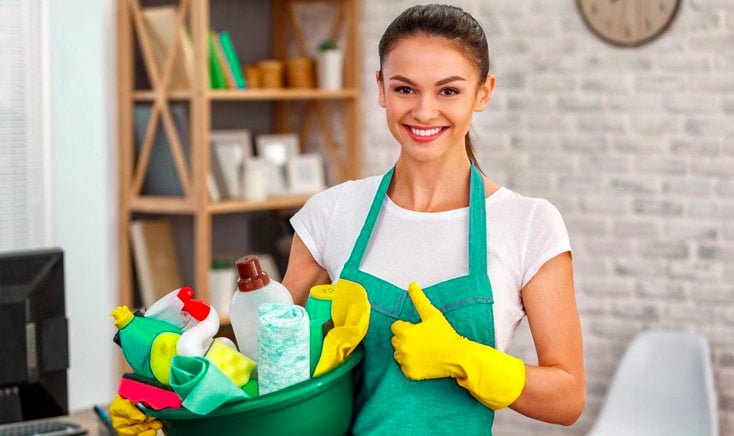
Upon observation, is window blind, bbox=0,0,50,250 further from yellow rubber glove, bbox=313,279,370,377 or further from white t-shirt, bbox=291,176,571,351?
yellow rubber glove, bbox=313,279,370,377

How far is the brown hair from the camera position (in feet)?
5.20

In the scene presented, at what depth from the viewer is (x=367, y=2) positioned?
4316 mm

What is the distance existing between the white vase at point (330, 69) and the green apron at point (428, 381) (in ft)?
9.02

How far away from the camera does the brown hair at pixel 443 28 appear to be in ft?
5.20

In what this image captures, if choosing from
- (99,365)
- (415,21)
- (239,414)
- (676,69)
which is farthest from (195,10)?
(239,414)

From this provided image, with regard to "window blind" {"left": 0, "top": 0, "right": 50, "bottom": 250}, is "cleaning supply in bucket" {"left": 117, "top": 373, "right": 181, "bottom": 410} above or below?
below

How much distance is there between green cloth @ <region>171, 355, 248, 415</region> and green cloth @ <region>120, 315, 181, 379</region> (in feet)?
0.33

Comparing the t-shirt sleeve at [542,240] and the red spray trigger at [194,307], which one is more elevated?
the t-shirt sleeve at [542,240]

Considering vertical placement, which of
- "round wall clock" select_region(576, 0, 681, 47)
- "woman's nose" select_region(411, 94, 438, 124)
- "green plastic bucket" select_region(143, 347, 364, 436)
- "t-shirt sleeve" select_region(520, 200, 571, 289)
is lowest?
"green plastic bucket" select_region(143, 347, 364, 436)

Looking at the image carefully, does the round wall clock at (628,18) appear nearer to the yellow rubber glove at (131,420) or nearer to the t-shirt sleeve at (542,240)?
the t-shirt sleeve at (542,240)

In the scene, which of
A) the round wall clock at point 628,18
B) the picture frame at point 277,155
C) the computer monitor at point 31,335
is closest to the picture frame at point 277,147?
the picture frame at point 277,155

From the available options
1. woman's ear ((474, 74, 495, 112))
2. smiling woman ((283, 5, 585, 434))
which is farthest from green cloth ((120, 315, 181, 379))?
woman's ear ((474, 74, 495, 112))

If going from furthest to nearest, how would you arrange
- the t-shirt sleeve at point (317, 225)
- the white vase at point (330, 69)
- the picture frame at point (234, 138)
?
the white vase at point (330, 69) < the picture frame at point (234, 138) < the t-shirt sleeve at point (317, 225)

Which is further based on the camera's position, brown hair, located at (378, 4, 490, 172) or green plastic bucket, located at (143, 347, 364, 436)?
brown hair, located at (378, 4, 490, 172)
